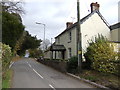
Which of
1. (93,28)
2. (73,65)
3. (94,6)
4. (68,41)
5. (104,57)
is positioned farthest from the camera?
(68,41)

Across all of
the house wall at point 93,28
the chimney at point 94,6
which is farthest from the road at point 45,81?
the chimney at point 94,6

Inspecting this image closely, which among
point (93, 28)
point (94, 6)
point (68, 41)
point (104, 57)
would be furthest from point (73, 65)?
point (94, 6)

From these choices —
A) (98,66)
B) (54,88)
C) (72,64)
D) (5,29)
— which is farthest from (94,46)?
(5,29)

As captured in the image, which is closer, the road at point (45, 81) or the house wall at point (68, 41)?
the road at point (45, 81)

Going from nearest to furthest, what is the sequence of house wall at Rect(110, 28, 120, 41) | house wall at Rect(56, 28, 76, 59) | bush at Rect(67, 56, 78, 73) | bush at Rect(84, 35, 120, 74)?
1. bush at Rect(84, 35, 120, 74)
2. bush at Rect(67, 56, 78, 73)
3. house wall at Rect(110, 28, 120, 41)
4. house wall at Rect(56, 28, 76, 59)

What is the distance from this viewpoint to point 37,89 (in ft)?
40.4

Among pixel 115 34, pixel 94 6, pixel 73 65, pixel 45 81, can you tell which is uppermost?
pixel 94 6

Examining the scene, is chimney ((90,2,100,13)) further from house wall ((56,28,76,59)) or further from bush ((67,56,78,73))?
bush ((67,56,78,73))

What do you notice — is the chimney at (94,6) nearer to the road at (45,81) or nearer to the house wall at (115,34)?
the house wall at (115,34)

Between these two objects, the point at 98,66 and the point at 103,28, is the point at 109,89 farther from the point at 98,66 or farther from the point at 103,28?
the point at 103,28

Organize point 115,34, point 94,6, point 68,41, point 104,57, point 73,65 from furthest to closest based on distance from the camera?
1. point 68,41
2. point 94,6
3. point 115,34
4. point 73,65
5. point 104,57

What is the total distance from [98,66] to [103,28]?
1600 centimetres

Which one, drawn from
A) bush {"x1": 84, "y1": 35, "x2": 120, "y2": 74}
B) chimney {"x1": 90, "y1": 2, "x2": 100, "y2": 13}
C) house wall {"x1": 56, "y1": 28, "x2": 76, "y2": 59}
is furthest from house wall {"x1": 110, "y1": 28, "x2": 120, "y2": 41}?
bush {"x1": 84, "y1": 35, "x2": 120, "y2": 74}

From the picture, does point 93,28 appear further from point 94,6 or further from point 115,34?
point 94,6
